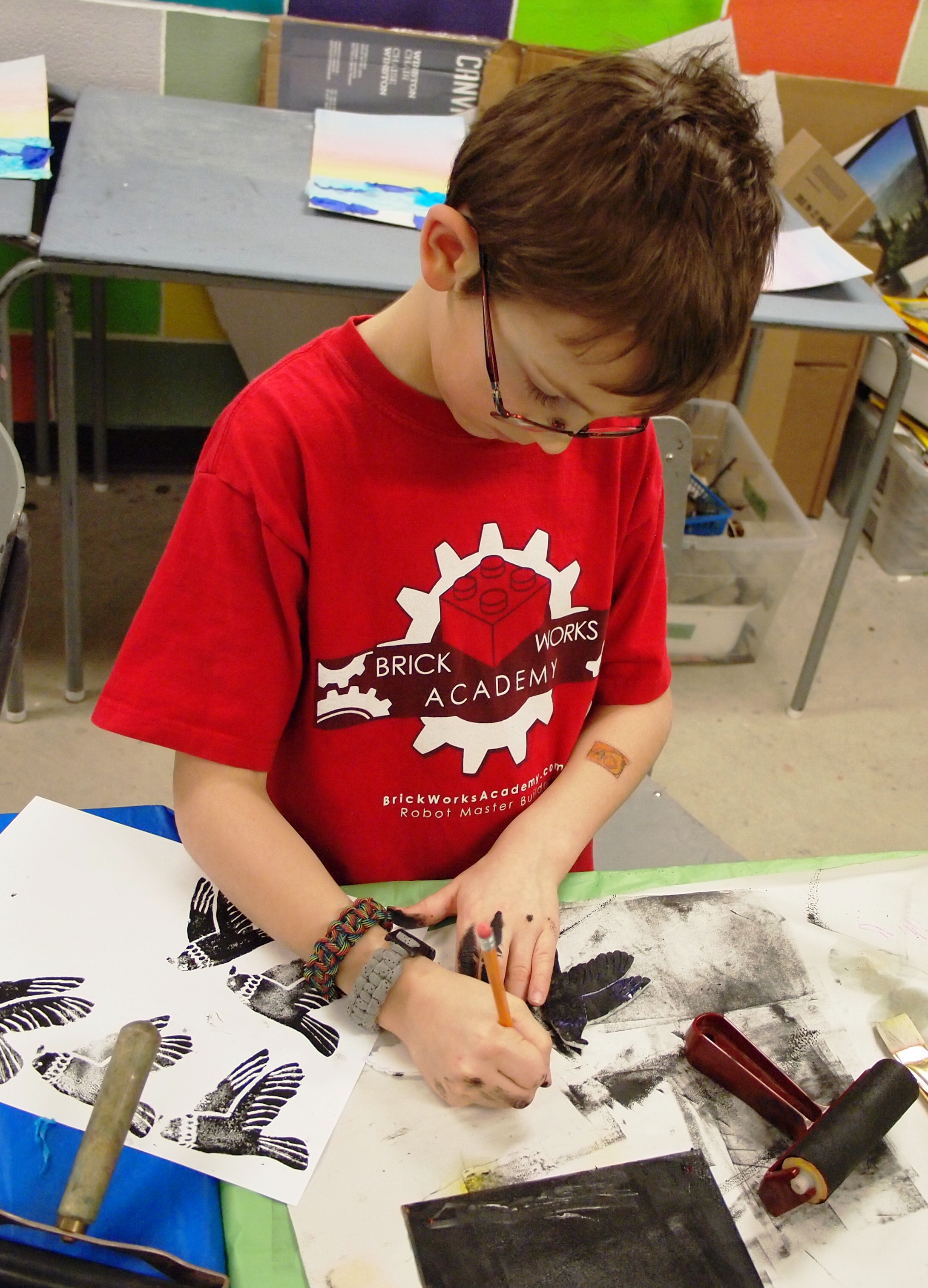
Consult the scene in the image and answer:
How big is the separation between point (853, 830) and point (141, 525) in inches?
56.8

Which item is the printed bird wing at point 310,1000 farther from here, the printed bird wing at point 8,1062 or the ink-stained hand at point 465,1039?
the printed bird wing at point 8,1062

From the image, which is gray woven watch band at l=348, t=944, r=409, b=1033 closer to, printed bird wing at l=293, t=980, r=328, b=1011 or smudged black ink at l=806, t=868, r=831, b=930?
printed bird wing at l=293, t=980, r=328, b=1011

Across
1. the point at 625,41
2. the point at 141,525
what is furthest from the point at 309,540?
the point at 141,525

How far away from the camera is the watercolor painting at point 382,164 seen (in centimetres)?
157

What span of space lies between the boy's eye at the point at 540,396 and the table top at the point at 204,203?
85 centimetres

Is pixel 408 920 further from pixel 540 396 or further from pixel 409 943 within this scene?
pixel 540 396

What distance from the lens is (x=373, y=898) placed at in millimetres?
750

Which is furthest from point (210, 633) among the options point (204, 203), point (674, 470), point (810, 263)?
point (810, 263)

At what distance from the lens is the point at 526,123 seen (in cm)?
57

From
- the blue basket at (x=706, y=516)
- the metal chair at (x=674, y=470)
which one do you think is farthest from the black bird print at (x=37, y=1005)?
the blue basket at (x=706, y=516)

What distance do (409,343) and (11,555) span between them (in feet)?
0.95

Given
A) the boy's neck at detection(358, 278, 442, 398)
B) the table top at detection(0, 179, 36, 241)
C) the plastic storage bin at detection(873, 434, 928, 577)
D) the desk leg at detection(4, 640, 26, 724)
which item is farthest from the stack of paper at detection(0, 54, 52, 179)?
the plastic storage bin at detection(873, 434, 928, 577)

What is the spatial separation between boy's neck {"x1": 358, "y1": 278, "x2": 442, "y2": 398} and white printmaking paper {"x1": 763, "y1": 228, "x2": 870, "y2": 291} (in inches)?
42.9

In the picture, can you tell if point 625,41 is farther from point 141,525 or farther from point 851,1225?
point 141,525
